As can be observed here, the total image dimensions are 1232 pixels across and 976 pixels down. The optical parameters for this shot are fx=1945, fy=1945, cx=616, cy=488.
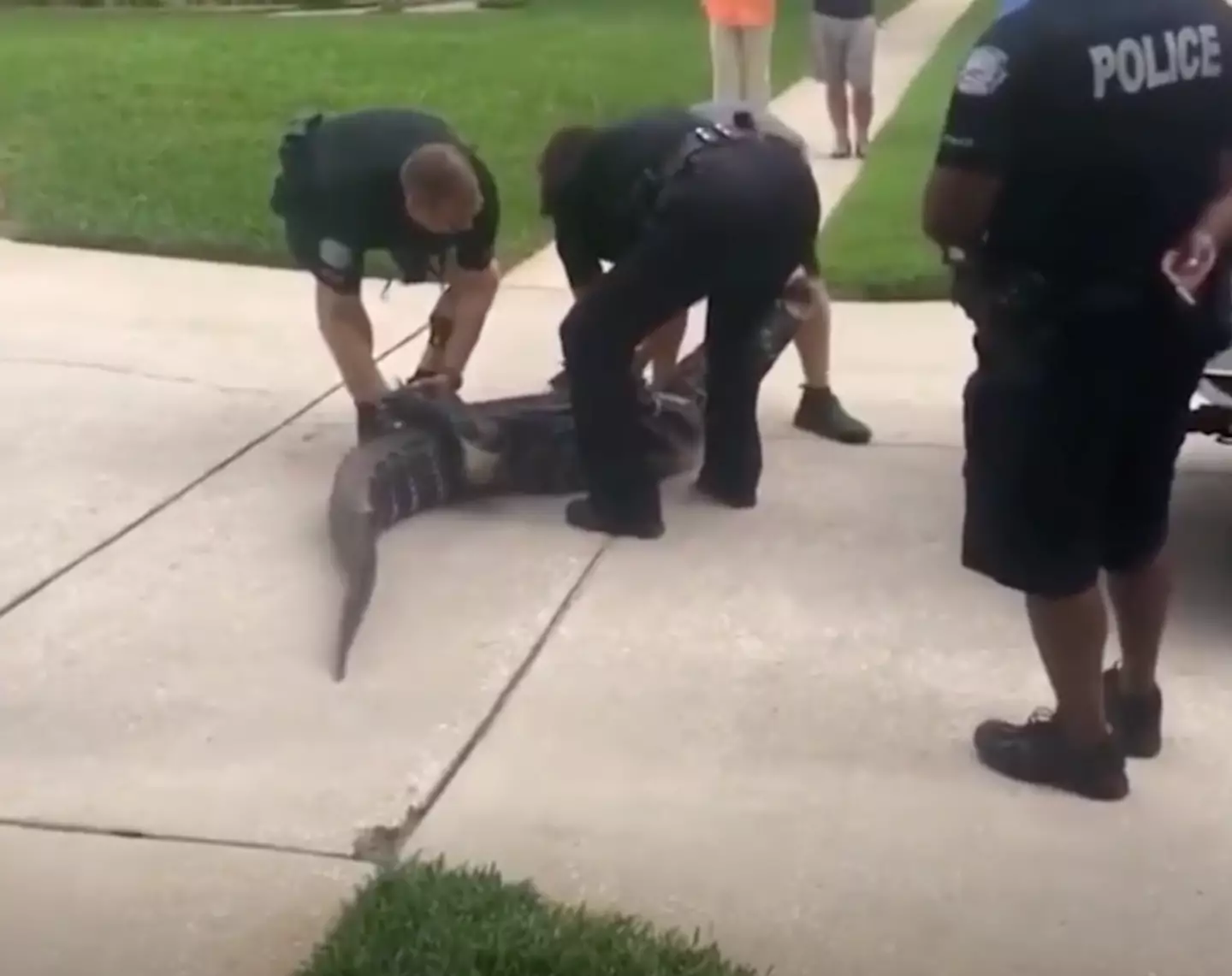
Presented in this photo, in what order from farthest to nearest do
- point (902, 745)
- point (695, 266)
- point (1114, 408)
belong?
1. point (695, 266)
2. point (902, 745)
3. point (1114, 408)

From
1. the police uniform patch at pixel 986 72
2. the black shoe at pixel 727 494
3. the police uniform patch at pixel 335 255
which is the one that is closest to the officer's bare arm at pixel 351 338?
the police uniform patch at pixel 335 255

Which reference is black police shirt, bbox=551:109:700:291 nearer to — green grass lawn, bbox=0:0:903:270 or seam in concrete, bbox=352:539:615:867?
seam in concrete, bbox=352:539:615:867

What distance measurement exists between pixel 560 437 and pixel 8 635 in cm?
174

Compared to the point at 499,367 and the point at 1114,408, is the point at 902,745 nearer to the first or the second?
the point at 1114,408

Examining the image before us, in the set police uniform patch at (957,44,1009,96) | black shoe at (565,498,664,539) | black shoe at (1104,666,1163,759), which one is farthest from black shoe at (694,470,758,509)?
police uniform patch at (957,44,1009,96)

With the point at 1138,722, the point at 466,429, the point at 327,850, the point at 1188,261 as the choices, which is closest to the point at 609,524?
the point at 466,429

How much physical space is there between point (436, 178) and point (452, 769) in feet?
6.55

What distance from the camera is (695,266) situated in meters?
5.22

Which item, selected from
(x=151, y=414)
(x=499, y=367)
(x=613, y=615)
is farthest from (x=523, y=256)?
(x=613, y=615)

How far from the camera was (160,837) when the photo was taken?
3.76 m

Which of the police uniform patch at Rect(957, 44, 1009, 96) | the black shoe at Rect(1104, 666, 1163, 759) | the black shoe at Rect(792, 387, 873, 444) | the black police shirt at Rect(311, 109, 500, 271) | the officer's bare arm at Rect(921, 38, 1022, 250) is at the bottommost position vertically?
the black shoe at Rect(792, 387, 873, 444)

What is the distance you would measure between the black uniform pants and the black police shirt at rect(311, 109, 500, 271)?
2.10ft

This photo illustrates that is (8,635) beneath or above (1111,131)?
beneath

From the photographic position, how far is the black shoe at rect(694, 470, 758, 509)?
5723 mm
